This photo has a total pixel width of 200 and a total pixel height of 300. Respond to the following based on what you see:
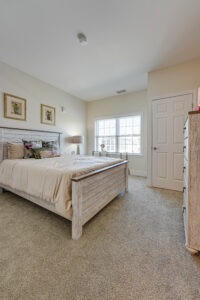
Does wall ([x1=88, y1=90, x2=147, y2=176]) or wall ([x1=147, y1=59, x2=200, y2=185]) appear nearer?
wall ([x1=147, y1=59, x2=200, y2=185])

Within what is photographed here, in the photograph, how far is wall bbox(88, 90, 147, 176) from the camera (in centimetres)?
431

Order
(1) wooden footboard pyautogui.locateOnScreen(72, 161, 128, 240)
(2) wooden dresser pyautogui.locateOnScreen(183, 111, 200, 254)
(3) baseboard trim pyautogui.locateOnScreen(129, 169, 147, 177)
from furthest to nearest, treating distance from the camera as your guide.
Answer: (3) baseboard trim pyautogui.locateOnScreen(129, 169, 147, 177) → (1) wooden footboard pyautogui.locateOnScreen(72, 161, 128, 240) → (2) wooden dresser pyautogui.locateOnScreen(183, 111, 200, 254)

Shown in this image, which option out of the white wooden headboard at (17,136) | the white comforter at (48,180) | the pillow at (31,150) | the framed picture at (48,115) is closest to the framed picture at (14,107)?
the white wooden headboard at (17,136)

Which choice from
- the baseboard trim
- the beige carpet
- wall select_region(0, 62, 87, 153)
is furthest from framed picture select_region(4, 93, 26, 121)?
the baseboard trim

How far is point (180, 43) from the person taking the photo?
7.58ft

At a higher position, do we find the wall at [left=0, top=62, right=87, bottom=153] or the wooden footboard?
the wall at [left=0, top=62, right=87, bottom=153]

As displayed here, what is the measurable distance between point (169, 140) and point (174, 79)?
4.39ft

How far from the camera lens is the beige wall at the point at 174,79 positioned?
2.78 metres

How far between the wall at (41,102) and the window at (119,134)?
0.66 meters

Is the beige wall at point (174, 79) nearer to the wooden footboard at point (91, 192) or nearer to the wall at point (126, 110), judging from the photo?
the wall at point (126, 110)

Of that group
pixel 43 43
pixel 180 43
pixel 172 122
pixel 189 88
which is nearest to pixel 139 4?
pixel 180 43

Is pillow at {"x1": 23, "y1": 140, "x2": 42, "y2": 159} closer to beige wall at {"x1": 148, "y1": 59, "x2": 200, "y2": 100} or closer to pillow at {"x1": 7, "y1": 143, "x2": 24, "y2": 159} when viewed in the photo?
pillow at {"x1": 7, "y1": 143, "x2": 24, "y2": 159}

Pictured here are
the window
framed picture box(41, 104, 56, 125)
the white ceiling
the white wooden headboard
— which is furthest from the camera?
the window

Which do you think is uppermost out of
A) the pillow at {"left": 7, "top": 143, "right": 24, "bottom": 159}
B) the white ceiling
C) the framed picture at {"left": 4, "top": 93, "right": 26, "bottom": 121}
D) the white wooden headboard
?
the white ceiling
